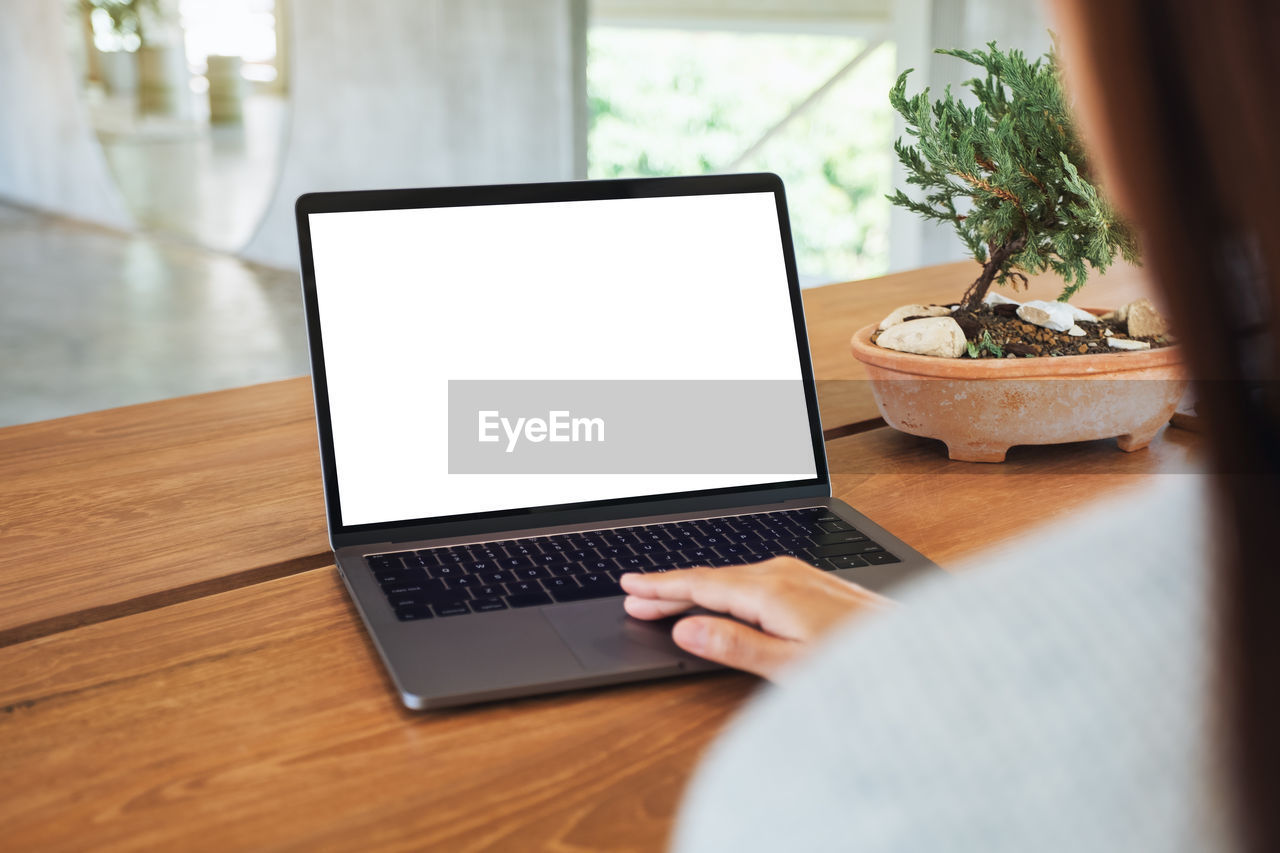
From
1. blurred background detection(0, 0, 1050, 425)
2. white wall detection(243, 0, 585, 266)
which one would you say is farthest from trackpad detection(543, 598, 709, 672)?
white wall detection(243, 0, 585, 266)

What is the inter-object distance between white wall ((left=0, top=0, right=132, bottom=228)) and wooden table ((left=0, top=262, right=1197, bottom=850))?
5819mm

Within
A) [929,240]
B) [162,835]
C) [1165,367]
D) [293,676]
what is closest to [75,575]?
[293,676]

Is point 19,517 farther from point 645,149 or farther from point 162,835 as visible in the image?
→ point 645,149

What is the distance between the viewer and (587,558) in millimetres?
777

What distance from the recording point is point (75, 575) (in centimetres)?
80

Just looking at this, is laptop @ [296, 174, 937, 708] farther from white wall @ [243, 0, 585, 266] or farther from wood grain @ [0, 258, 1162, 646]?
white wall @ [243, 0, 585, 266]

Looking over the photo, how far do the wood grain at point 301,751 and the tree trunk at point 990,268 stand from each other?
0.56 meters

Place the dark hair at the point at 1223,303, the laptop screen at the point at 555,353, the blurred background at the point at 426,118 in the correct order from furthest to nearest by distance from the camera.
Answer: the blurred background at the point at 426,118
the laptop screen at the point at 555,353
the dark hair at the point at 1223,303

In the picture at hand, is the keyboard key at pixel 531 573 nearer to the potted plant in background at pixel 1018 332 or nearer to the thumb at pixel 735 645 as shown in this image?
the thumb at pixel 735 645

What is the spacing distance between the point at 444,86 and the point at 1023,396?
4.47 metres

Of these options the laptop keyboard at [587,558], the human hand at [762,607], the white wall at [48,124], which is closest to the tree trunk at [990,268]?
the laptop keyboard at [587,558]

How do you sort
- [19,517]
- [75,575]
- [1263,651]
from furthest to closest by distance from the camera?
[19,517] < [75,575] < [1263,651]

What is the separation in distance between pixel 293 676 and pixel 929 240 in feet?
13.9

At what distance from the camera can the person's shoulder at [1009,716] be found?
0.84 ft
